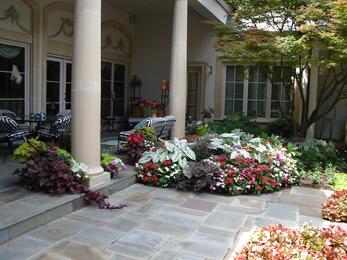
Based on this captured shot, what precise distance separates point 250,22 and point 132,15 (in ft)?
15.8

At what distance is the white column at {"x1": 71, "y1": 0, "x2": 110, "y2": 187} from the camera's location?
4.49m

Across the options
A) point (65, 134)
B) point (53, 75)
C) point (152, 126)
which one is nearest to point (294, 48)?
point (152, 126)

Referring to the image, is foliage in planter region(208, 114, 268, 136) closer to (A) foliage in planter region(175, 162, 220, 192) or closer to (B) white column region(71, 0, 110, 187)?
(A) foliage in planter region(175, 162, 220, 192)

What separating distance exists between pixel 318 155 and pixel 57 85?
624cm

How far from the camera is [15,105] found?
7.95 metres

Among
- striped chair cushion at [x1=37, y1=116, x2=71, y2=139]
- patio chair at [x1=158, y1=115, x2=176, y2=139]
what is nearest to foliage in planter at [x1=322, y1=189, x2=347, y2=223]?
patio chair at [x1=158, y1=115, x2=176, y2=139]

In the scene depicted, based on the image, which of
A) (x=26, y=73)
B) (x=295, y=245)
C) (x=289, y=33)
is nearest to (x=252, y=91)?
(x=289, y=33)

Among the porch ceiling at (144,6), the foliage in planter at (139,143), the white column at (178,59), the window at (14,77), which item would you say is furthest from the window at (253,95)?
the window at (14,77)

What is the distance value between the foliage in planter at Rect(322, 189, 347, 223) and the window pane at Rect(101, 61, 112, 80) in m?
7.85

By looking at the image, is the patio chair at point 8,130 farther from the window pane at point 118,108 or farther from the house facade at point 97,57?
the window pane at point 118,108

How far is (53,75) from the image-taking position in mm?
8828

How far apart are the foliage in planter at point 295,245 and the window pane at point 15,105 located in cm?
→ 676

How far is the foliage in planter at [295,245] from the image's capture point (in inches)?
85.9

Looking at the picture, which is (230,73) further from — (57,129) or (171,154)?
(57,129)
